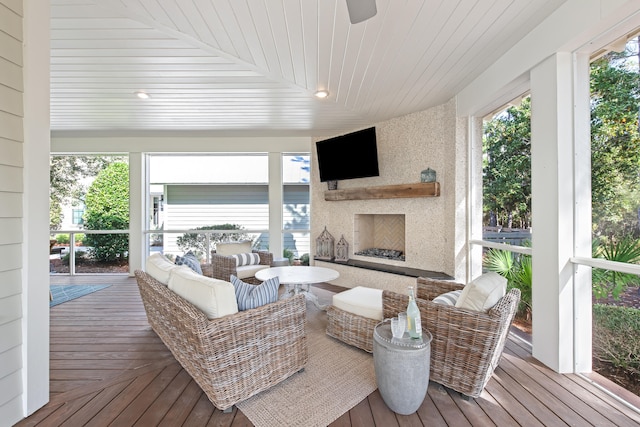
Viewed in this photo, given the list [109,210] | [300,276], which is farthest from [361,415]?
[109,210]

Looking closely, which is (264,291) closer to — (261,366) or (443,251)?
(261,366)

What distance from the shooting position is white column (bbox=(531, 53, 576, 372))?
2.09 meters

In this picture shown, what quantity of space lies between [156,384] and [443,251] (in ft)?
11.0

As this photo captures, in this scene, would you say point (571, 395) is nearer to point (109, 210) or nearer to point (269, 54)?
point (269, 54)

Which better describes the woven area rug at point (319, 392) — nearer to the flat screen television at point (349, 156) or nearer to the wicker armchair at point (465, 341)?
the wicker armchair at point (465, 341)

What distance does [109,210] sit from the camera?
17.9 feet

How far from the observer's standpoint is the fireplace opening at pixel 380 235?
4465 millimetres

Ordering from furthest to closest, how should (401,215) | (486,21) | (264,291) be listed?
(401,215), (486,21), (264,291)

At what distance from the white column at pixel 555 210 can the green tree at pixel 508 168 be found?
0.40 metres

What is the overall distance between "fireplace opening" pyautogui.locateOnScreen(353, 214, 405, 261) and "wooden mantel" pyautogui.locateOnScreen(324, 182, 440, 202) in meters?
0.44

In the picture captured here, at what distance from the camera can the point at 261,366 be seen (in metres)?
1.83

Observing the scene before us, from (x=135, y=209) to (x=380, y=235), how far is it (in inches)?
183

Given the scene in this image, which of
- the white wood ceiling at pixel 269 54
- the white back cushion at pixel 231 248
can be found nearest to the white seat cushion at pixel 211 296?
the white wood ceiling at pixel 269 54

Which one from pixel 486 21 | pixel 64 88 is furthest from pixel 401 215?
pixel 64 88
